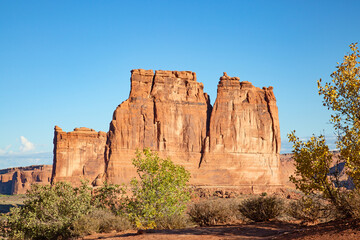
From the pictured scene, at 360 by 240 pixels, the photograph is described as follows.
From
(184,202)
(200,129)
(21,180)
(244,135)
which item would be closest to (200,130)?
(200,129)

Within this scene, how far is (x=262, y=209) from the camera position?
17406 millimetres

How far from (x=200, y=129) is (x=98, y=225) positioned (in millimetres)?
58530

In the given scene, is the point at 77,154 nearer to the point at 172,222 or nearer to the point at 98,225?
the point at 98,225

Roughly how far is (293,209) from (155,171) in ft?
21.1

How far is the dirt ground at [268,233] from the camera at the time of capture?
1093cm

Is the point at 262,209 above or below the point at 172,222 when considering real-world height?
above

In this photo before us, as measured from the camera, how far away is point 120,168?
68.8 metres

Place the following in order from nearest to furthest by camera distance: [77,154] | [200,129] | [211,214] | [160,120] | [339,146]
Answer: [339,146] → [211,214] → [160,120] → [200,129] → [77,154]

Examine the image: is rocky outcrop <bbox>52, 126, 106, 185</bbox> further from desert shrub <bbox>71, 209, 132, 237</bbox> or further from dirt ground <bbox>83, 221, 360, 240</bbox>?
dirt ground <bbox>83, 221, 360, 240</bbox>

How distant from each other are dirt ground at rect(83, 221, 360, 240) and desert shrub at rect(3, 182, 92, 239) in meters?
3.50

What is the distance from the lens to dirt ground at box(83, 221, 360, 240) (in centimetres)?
1093

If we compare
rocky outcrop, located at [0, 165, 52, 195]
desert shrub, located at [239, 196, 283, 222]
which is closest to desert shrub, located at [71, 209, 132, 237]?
Answer: desert shrub, located at [239, 196, 283, 222]

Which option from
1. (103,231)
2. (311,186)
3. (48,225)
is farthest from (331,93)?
(48,225)

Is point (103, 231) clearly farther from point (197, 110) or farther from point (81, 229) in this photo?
point (197, 110)
